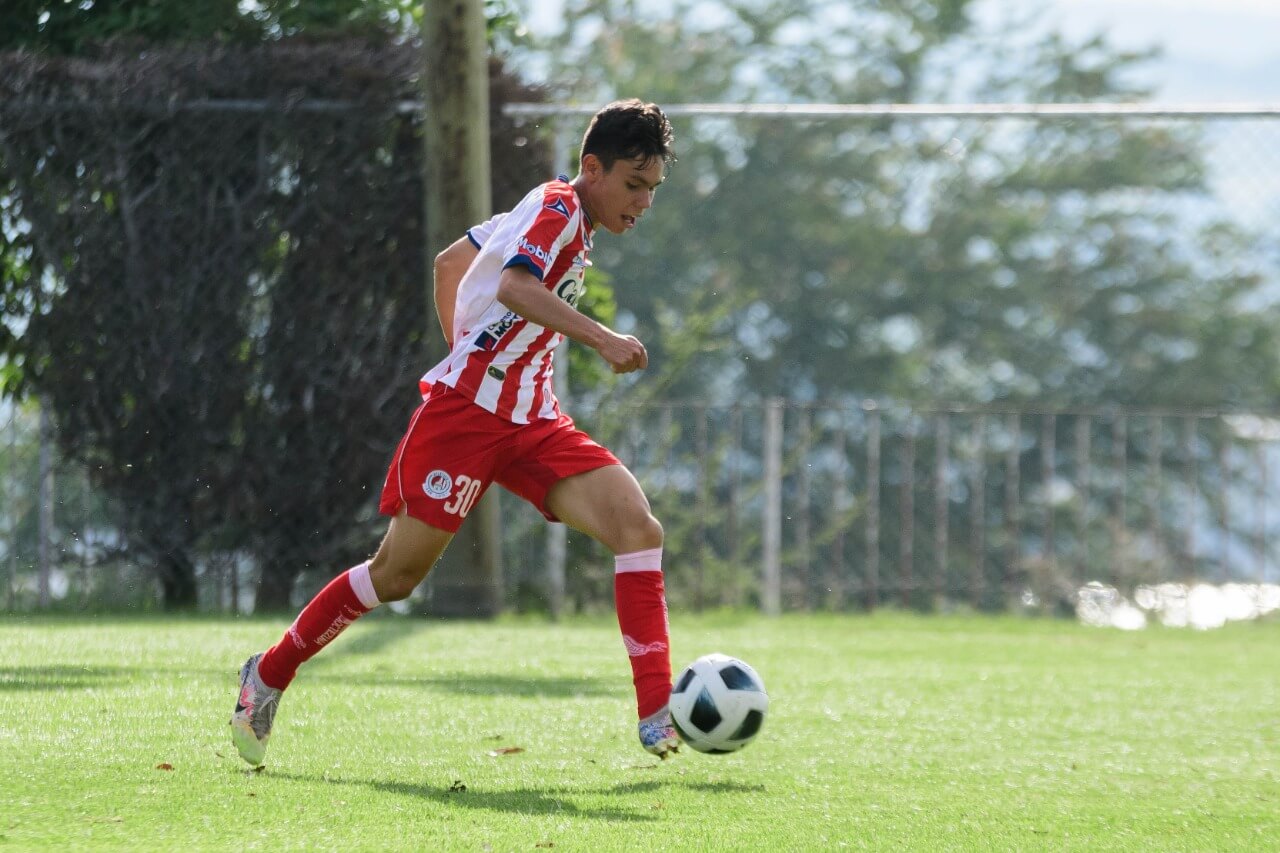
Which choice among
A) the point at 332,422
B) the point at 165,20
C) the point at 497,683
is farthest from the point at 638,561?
the point at 165,20

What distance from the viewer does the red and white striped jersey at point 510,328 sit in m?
4.13

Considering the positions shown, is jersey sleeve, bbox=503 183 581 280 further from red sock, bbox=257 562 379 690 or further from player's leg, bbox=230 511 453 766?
red sock, bbox=257 562 379 690

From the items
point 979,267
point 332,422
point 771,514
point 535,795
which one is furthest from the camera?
point 979,267

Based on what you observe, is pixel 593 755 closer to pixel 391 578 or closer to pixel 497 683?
pixel 391 578

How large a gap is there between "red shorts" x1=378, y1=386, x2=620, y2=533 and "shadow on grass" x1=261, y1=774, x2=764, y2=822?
728 mm

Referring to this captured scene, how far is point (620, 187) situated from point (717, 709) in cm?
127

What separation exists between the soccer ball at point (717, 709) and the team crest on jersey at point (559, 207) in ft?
3.61

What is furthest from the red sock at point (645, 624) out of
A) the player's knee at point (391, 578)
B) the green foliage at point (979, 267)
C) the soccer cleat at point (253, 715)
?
the green foliage at point (979, 267)

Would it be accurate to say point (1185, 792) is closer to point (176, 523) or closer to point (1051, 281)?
point (176, 523)

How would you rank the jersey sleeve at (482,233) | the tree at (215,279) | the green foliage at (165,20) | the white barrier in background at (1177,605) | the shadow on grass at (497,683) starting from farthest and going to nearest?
the white barrier in background at (1177,605) < the green foliage at (165,20) < the tree at (215,279) < the shadow on grass at (497,683) < the jersey sleeve at (482,233)

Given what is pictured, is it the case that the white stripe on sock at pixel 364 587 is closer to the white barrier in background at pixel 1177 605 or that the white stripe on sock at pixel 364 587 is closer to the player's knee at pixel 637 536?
the player's knee at pixel 637 536

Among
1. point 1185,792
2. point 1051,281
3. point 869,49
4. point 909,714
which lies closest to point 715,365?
point 1051,281

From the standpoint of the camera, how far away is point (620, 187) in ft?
13.8

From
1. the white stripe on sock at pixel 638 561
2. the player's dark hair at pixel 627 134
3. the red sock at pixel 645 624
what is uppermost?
the player's dark hair at pixel 627 134
